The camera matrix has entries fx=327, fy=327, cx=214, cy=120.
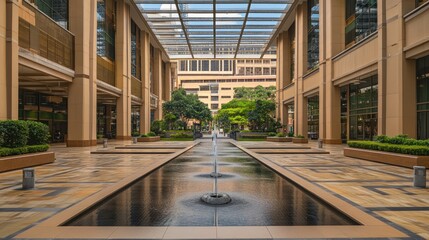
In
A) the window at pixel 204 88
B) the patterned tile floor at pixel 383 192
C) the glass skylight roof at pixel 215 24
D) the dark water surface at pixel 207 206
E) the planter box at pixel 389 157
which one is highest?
the window at pixel 204 88

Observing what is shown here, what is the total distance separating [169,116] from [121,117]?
31.4ft

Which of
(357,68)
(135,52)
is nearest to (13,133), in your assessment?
(357,68)

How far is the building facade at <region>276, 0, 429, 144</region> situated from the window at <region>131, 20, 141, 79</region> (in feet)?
72.1

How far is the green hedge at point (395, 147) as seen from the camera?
46.0ft

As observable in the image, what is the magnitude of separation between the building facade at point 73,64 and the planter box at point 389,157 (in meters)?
19.7

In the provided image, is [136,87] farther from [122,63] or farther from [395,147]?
[395,147]

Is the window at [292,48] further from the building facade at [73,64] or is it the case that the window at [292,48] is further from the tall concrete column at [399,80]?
the tall concrete column at [399,80]

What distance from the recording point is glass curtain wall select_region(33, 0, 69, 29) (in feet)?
84.9

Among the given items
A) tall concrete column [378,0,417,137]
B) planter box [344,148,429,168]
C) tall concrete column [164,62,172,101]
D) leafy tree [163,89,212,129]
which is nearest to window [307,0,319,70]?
tall concrete column [378,0,417,137]

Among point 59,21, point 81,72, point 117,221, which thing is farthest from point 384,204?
point 59,21

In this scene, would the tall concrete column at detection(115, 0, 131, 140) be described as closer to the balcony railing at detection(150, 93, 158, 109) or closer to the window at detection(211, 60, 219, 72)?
the balcony railing at detection(150, 93, 158, 109)

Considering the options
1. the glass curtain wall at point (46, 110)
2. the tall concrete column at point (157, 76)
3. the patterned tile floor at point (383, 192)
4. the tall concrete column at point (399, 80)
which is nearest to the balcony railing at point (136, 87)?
the glass curtain wall at point (46, 110)

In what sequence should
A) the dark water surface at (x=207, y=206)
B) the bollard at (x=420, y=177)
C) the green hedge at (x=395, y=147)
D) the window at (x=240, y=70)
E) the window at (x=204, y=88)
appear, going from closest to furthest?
the dark water surface at (x=207, y=206)
the bollard at (x=420, y=177)
the green hedge at (x=395, y=147)
the window at (x=240, y=70)
the window at (x=204, y=88)

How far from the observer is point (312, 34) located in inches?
1566
